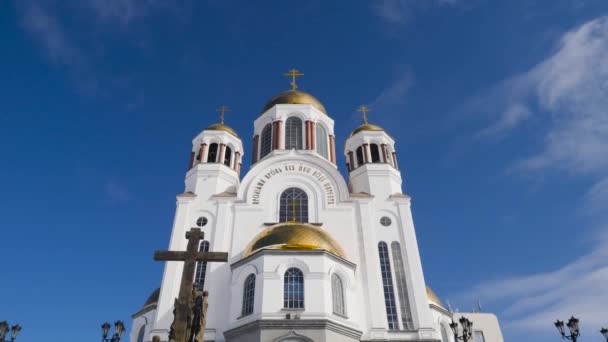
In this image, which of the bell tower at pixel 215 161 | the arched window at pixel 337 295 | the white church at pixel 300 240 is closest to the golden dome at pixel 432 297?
the white church at pixel 300 240

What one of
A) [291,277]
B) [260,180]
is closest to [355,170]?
[260,180]

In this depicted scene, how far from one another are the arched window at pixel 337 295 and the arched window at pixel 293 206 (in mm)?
4840

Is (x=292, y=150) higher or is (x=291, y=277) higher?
(x=292, y=150)

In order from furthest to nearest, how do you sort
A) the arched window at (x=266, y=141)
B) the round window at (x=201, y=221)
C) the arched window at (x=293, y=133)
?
the arched window at (x=266, y=141)
the arched window at (x=293, y=133)
the round window at (x=201, y=221)

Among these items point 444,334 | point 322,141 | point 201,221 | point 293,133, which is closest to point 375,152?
point 322,141

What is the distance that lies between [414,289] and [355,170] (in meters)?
8.58

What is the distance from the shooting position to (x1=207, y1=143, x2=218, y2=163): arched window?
26.4 meters

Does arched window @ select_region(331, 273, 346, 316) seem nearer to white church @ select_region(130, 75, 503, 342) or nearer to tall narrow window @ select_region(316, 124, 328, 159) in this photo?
white church @ select_region(130, 75, 503, 342)

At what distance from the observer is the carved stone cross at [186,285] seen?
31.3ft

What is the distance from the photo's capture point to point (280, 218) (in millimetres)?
22703

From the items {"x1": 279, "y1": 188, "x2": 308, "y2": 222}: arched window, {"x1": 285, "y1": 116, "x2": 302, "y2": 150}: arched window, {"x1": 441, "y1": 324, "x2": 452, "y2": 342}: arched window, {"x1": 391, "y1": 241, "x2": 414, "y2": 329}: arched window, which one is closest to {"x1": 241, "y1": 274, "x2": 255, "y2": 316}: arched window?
{"x1": 279, "y1": 188, "x2": 308, "y2": 222}: arched window

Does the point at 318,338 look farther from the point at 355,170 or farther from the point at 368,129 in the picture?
the point at 368,129

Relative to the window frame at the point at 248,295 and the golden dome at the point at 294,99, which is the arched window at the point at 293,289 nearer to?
the window frame at the point at 248,295

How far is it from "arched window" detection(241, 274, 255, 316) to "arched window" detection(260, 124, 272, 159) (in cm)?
1136
